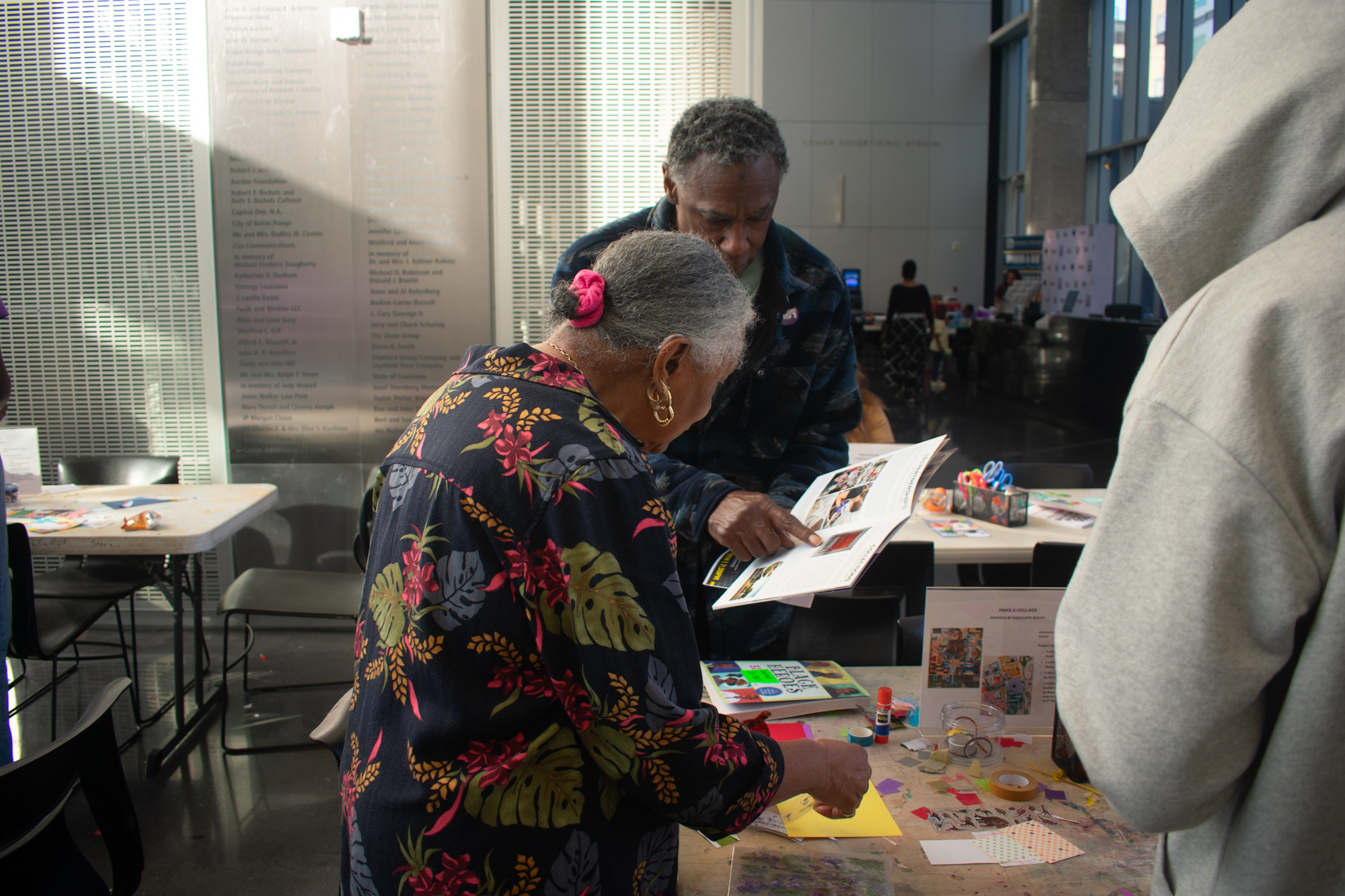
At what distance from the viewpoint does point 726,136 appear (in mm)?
1758

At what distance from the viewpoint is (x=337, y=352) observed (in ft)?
15.4

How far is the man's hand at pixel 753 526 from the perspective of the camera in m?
1.53

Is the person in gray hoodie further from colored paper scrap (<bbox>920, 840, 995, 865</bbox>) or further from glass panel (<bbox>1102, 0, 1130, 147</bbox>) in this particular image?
glass panel (<bbox>1102, 0, 1130, 147</bbox>)

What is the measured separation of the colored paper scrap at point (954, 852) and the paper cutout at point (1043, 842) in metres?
0.07

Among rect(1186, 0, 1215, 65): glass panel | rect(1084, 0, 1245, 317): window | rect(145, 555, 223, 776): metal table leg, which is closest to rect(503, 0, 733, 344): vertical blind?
rect(145, 555, 223, 776): metal table leg

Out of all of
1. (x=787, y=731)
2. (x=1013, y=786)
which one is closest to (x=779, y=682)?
(x=787, y=731)

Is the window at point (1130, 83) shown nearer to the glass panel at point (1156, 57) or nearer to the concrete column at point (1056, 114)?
the glass panel at point (1156, 57)

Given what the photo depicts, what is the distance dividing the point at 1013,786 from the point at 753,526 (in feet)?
1.96

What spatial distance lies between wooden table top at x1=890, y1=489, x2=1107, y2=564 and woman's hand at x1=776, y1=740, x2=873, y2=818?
77.5 inches

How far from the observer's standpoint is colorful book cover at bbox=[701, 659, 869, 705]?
1719 mm

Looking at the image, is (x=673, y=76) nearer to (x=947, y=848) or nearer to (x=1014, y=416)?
(x=947, y=848)

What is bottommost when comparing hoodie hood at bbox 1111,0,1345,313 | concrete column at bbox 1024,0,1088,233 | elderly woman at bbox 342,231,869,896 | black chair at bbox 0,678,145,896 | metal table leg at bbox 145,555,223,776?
metal table leg at bbox 145,555,223,776

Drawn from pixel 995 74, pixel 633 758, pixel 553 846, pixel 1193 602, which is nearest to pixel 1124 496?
pixel 1193 602

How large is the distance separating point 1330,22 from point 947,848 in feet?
3.63
